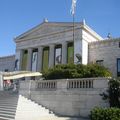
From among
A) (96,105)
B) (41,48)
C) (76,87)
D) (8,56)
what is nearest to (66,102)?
(76,87)

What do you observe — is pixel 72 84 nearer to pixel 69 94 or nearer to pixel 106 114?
pixel 69 94

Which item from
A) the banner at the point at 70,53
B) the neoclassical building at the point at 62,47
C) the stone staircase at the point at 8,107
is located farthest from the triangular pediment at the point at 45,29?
the stone staircase at the point at 8,107

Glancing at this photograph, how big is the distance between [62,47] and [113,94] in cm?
2702

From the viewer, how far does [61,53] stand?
48.1 meters

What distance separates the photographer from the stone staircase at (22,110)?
70.9 ft

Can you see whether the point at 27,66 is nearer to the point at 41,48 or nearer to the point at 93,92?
the point at 41,48

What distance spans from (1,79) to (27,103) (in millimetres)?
13975

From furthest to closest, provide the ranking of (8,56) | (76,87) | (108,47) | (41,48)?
(8,56) → (41,48) → (108,47) → (76,87)

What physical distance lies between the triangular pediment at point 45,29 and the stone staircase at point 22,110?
23414mm

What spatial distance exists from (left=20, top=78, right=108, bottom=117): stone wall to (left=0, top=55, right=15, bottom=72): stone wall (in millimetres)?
33191

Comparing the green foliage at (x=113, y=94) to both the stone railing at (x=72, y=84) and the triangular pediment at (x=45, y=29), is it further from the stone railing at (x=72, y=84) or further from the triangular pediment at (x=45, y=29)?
the triangular pediment at (x=45, y=29)

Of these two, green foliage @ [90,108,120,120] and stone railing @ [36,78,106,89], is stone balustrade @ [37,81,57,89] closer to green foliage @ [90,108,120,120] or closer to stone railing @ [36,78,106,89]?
stone railing @ [36,78,106,89]

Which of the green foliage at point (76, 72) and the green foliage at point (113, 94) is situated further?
the green foliage at point (76, 72)

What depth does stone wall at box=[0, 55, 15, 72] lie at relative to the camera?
60.1 meters
